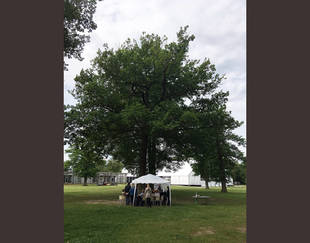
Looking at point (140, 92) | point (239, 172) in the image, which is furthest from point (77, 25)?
point (239, 172)

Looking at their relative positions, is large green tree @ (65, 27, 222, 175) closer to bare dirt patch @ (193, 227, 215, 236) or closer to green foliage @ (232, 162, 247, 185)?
bare dirt patch @ (193, 227, 215, 236)

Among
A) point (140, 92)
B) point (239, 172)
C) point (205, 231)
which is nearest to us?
point (205, 231)

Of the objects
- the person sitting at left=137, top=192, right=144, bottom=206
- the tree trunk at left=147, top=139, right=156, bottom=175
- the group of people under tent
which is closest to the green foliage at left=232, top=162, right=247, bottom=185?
the tree trunk at left=147, top=139, right=156, bottom=175

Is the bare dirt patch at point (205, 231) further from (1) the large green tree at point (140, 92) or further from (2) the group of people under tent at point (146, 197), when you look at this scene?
(1) the large green tree at point (140, 92)

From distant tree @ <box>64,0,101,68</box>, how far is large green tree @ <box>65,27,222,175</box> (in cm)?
640

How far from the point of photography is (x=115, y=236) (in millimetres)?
8195

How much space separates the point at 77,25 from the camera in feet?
52.0

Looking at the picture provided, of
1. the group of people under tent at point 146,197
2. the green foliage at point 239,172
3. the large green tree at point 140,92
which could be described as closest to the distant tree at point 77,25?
the large green tree at point 140,92

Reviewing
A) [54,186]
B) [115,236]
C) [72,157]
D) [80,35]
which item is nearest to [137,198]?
[115,236]

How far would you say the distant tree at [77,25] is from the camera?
1507 cm

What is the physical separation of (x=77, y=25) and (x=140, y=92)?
11.3 meters

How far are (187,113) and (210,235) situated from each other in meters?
13.0

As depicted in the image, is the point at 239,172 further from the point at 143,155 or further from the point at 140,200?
the point at 140,200

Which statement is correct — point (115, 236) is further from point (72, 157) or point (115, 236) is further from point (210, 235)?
point (72, 157)
